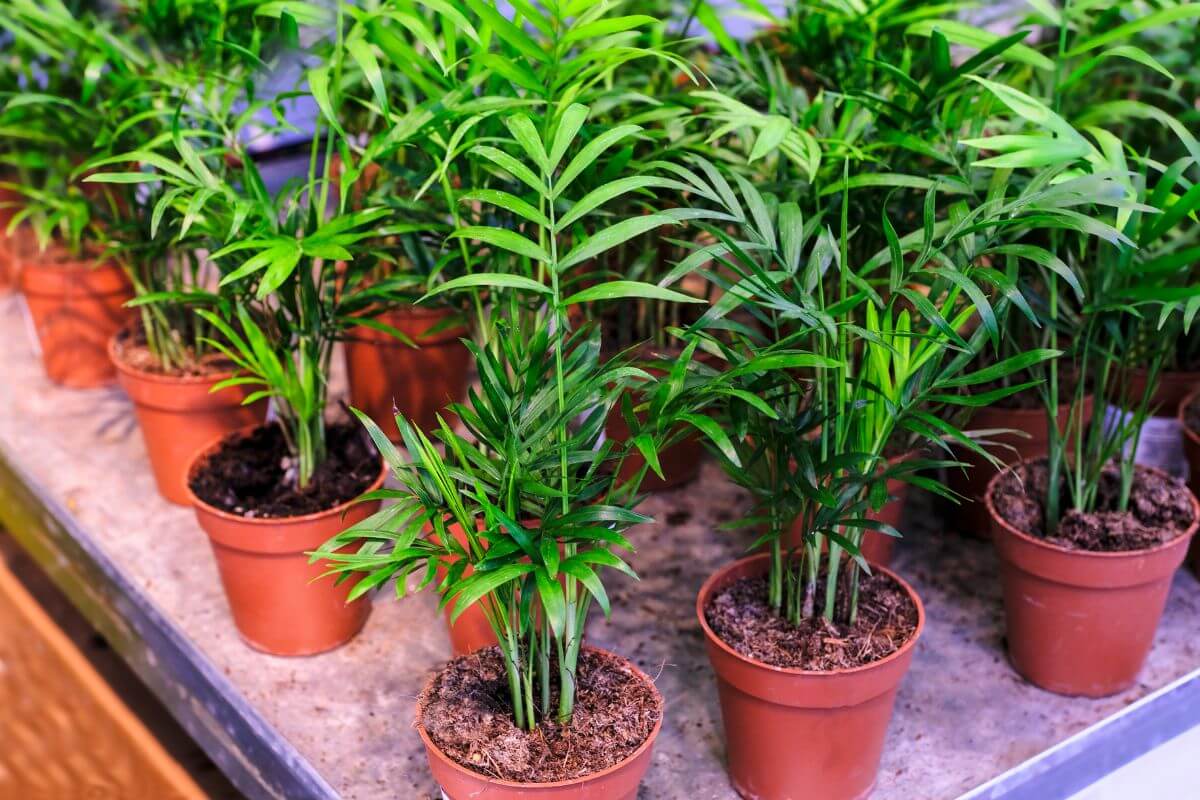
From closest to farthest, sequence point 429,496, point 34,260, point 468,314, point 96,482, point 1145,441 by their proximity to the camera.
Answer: point 429,496, point 468,314, point 1145,441, point 96,482, point 34,260

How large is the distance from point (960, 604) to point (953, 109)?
2.26 ft

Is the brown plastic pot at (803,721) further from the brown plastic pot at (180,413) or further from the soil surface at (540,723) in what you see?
the brown plastic pot at (180,413)

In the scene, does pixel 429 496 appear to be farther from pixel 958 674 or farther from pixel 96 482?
pixel 96 482

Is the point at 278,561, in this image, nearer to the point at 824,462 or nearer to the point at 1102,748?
the point at 824,462

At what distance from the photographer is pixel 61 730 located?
1.18 m

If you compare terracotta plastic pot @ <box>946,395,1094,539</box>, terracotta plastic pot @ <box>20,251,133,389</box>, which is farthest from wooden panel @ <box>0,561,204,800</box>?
terracotta plastic pot @ <box>946,395,1094,539</box>

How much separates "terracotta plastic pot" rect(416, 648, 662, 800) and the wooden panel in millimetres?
222

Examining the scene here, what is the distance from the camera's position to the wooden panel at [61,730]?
1032mm

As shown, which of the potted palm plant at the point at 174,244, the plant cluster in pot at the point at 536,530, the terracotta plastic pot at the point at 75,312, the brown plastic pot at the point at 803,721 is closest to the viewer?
the plant cluster in pot at the point at 536,530

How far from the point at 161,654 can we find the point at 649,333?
0.87 meters

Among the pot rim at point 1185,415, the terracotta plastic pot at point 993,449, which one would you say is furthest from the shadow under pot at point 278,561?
the pot rim at point 1185,415

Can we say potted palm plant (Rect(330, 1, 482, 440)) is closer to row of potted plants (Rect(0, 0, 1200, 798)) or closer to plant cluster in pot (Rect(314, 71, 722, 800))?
row of potted plants (Rect(0, 0, 1200, 798))

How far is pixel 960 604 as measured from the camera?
5.28ft

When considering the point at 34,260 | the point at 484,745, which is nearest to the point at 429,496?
the point at 484,745
